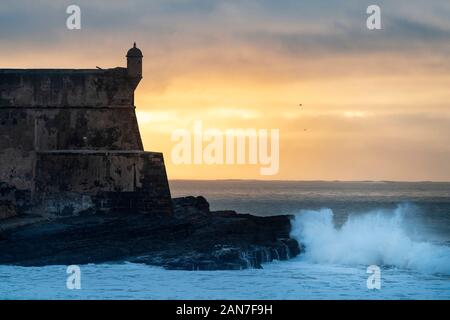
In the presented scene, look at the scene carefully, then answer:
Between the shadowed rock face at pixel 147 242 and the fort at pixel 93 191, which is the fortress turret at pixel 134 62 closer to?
the fort at pixel 93 191

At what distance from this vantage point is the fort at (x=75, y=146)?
28328mm

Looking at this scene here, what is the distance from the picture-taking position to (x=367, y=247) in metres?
29.2

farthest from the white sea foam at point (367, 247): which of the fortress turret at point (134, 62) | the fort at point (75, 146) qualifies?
the fortress turret at point (134, 62)

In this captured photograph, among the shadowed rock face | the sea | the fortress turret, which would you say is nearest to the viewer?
the sea

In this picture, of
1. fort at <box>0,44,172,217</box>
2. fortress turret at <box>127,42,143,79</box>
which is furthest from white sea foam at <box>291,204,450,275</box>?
fortress turret at <box>127,42,143,79</box>

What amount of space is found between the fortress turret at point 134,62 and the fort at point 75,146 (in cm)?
3

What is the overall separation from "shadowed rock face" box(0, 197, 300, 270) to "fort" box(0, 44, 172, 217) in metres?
0.77

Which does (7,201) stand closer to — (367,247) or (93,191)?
(93,191)

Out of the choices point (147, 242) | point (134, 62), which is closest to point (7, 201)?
point (147, 242)

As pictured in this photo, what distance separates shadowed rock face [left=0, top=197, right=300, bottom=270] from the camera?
24969mm

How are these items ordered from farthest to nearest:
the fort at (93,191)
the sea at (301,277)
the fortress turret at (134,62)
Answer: the fortress turret at (134,62) → the fort at (93,191) → the sea at (301,277)

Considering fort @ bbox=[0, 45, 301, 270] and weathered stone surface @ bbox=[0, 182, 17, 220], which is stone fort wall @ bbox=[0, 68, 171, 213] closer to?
fort @ bbox=[0, 45, 301, 270]
